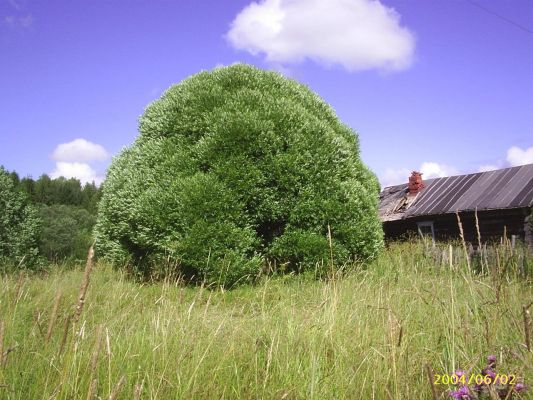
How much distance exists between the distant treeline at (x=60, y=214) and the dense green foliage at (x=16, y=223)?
253 mm

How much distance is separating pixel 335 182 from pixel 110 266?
4.86m

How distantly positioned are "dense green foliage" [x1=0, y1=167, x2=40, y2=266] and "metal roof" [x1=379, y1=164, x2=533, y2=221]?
664 inches

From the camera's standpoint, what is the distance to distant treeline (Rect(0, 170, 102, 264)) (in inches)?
858

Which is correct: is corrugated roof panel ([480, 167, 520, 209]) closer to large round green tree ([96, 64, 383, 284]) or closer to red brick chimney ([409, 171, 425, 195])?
red brick chimney ([409, 171, 425, 195])

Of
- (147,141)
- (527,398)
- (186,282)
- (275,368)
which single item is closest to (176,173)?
(147,141)

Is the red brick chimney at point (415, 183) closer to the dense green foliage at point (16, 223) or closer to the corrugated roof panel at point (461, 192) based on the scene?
the corrugated roof panel at point (461, 192)

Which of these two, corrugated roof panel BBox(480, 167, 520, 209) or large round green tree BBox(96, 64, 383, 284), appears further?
corrugated roof panel BBox(480, 167, 520, 209)

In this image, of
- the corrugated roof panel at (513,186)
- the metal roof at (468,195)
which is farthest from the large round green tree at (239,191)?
the corrugated roof panel at (513,186)

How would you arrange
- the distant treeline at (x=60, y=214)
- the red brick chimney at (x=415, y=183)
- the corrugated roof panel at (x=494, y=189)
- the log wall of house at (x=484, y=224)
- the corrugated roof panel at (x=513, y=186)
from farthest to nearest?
the red brick chimney at (x=415, y=183) < the distant treeline at (x=60, y=214) < the corrugated roof panel at (x=494, y=189) < the log wall of house at (x=484, y=224) < the corrugated roof panel at (x=513, y=186)

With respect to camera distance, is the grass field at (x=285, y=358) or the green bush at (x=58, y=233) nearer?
the grass field at (x=285, y=358)

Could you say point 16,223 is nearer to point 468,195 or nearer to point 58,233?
point 468,195

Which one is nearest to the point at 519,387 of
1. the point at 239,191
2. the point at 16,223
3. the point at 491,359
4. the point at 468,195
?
the point at 491,359

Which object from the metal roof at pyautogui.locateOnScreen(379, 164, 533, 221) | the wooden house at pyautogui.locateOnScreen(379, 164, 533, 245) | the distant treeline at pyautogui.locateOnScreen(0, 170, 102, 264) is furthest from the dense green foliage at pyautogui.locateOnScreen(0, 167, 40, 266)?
the metal roof at pyautogui.locateOnScreen(379, 164, 533, 221)

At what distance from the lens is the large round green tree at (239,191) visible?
6883 millimetres
